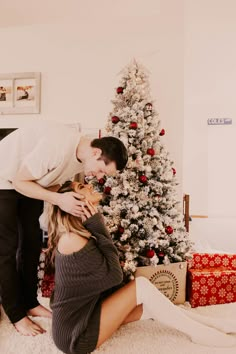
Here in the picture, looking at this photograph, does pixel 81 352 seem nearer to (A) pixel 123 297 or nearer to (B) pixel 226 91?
(A) pixel 123 297

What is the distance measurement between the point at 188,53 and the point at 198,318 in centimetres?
383

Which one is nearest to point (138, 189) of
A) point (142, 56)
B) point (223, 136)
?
point (142, 56)

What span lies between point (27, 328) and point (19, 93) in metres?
2.52

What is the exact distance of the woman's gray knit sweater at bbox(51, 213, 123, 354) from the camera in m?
1.47

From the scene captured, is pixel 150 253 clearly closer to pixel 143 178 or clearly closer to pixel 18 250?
pixel 143 178

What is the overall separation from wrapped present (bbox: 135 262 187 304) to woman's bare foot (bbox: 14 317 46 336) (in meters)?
0.78

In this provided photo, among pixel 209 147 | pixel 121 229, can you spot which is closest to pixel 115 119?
pixel 121 229

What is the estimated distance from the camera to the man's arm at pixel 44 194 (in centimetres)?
154

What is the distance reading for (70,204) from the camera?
5.05ft

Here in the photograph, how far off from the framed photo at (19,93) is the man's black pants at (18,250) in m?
1.80

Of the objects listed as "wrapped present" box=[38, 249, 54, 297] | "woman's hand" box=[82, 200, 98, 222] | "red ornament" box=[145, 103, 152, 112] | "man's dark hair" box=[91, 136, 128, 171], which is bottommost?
"wrapped present" box=[38, 249, 54, 297]

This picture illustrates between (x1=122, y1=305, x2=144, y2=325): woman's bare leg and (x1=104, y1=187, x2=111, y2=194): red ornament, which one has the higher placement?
(x1=104, y1=187, x2=111, y2=194): red ornament

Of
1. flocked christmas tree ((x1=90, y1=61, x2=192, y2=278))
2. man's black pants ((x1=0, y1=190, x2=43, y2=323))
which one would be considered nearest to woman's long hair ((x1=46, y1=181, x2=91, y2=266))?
man's black pants ((x1=0, y1=190, x2=43, y2=323))

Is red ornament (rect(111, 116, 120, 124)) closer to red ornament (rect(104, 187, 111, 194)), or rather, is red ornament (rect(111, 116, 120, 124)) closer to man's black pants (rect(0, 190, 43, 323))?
red ornament (rect(104, 187, 111, 194))
